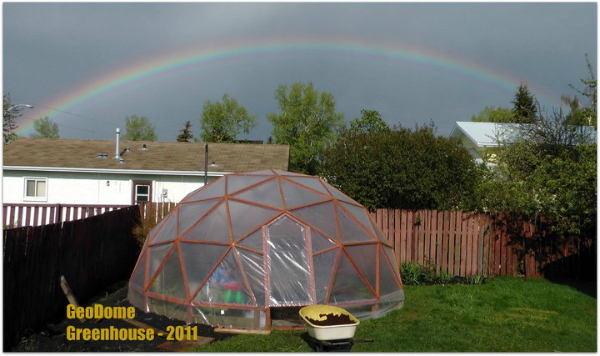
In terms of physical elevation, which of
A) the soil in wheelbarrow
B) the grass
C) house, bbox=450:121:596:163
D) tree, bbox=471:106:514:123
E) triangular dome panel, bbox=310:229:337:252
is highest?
tree, bbox=471:106:514:123

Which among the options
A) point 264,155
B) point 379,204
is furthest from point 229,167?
point 379,204

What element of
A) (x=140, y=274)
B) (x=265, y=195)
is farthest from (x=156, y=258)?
(x=265, y=195)

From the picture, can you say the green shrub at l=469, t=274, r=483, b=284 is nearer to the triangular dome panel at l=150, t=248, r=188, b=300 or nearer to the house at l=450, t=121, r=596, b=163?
the triangular dome panel at l=150, t=248, r=188, b=300

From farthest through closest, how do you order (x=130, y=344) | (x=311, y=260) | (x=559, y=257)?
(x=559, y=257), (x=311, y=260), (x=130, y=344)

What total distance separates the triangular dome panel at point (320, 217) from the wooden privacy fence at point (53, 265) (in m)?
4.02

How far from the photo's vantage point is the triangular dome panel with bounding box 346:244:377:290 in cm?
916

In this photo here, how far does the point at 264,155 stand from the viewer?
24875 millimetres

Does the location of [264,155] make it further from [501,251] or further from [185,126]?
[185,126]

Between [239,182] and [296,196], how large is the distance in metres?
1.26

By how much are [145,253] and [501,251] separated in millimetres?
8904

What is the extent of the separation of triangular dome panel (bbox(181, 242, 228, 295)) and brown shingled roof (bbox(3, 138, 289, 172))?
1300cm

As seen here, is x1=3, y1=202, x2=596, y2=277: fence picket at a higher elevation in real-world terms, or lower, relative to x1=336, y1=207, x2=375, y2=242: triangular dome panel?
lower

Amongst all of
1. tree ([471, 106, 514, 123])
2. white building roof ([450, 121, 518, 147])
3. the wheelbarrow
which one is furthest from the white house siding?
tree ([471, 106, 514, 123])

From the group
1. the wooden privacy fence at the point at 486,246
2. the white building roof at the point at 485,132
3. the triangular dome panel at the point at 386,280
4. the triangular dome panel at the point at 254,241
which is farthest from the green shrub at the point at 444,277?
the white building roof at the point at 485,132
